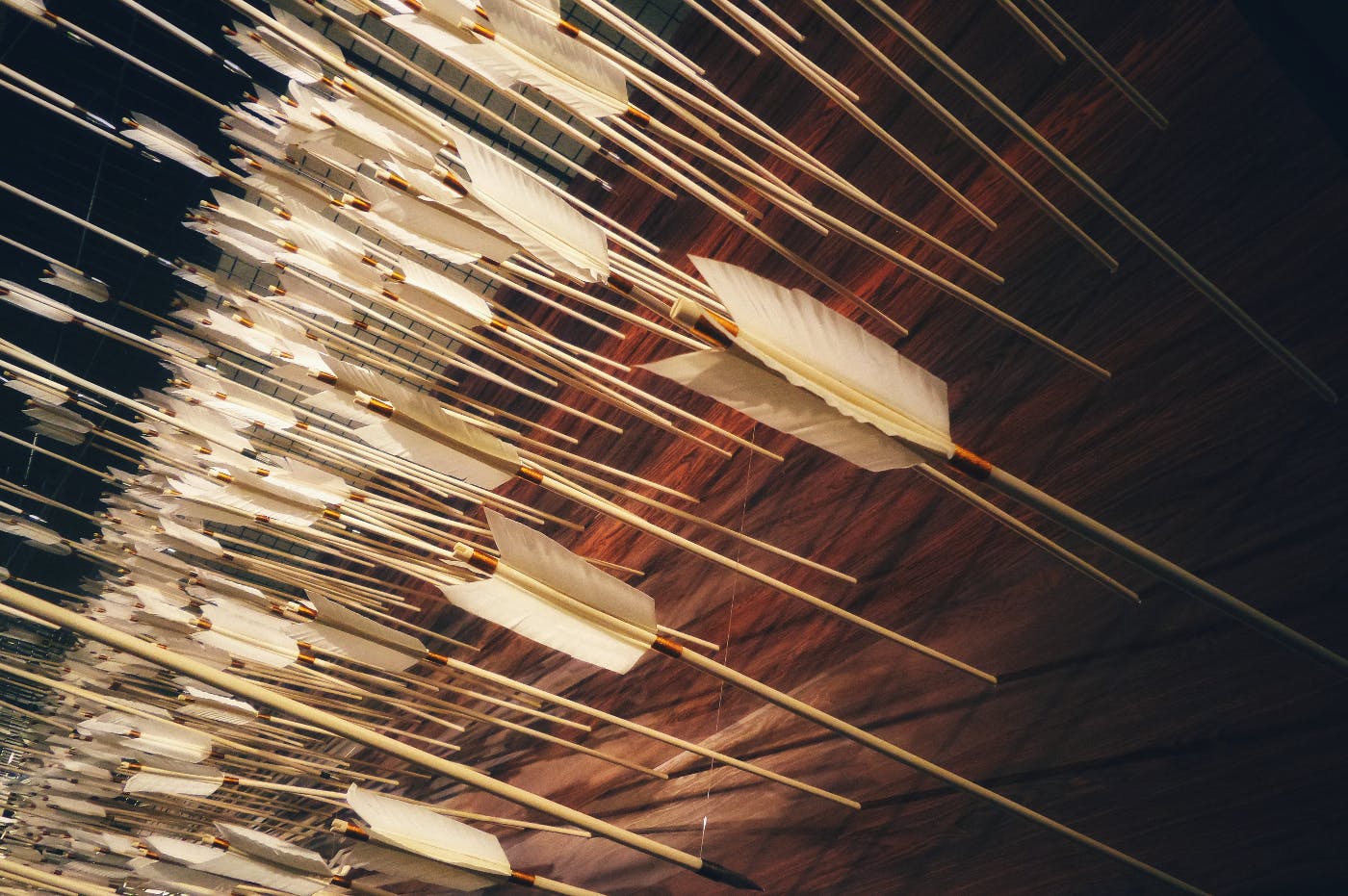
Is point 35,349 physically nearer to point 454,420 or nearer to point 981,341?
point 454,420

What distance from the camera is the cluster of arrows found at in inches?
26.1

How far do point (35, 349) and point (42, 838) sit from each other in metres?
1.61

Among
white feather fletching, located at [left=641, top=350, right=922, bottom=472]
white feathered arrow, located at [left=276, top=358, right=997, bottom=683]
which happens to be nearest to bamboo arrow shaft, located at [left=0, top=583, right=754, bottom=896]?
white feathered arrow, located at [left=276, top=358, right=997, bottom=683]

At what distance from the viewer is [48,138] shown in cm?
137

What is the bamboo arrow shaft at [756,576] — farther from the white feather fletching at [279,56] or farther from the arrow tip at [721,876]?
the white feather fletching at [279,56]

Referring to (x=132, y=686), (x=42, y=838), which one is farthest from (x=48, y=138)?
(x=42, y=838)

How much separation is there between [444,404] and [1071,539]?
953 millimetres

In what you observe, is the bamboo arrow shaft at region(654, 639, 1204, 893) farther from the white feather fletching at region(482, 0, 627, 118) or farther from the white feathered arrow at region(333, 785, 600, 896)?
the white feather fletching at region(482, 0, 627, 118)

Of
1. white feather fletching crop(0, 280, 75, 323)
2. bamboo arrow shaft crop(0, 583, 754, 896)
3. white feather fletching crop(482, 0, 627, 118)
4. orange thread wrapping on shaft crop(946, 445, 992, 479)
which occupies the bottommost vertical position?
white feather fletching crop(0, 280, 75, 323)

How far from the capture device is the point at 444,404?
1.42m

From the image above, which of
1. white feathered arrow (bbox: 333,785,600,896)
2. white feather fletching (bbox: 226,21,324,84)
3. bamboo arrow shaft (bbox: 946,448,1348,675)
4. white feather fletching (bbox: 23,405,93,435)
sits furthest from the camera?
white feather fletching (bbox: 23,405,93,435)

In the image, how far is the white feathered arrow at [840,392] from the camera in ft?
1.97

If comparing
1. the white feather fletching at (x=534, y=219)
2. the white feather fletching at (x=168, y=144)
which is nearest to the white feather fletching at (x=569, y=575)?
the white feather fletching at (x=534, y=219)

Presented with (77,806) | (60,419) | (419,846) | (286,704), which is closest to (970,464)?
(286,704)
